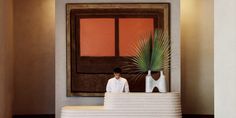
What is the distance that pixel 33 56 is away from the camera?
11758 mm

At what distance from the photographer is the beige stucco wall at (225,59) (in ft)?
22.7

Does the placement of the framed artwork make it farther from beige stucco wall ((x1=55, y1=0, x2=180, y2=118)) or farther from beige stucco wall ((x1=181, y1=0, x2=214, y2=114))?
beige stucco wall ((x1=181, y1=0, x2=214, y2=114))

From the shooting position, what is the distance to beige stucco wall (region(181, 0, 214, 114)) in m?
11.5

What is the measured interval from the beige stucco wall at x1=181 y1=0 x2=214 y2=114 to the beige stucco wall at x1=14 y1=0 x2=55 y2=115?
2.93 metres

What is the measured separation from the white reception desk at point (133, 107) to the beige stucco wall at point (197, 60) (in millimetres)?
2762

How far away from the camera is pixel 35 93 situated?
11805 millimetres

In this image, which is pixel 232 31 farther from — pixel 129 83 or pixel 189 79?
pixel 189 79

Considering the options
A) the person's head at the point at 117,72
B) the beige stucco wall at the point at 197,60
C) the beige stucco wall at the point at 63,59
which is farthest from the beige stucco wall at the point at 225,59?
the beige stucco wall at the point at 197,60

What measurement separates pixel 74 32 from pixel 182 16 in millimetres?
2658

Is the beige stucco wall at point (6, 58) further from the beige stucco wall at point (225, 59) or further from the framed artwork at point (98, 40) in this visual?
the beige stucco wall at point (225, 59)

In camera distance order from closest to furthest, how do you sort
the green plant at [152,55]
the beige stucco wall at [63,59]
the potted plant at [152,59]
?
the potted plant at [152,59] → the green plant at [152,55] → the beige stucco wall at [63,59]

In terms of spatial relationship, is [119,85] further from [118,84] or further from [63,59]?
[63,59]

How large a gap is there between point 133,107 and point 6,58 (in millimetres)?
2924

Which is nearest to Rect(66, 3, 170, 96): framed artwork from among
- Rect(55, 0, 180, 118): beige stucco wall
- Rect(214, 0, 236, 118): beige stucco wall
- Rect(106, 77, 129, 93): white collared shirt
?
Rect(55, 0, 180, 118): beige stucco wall
